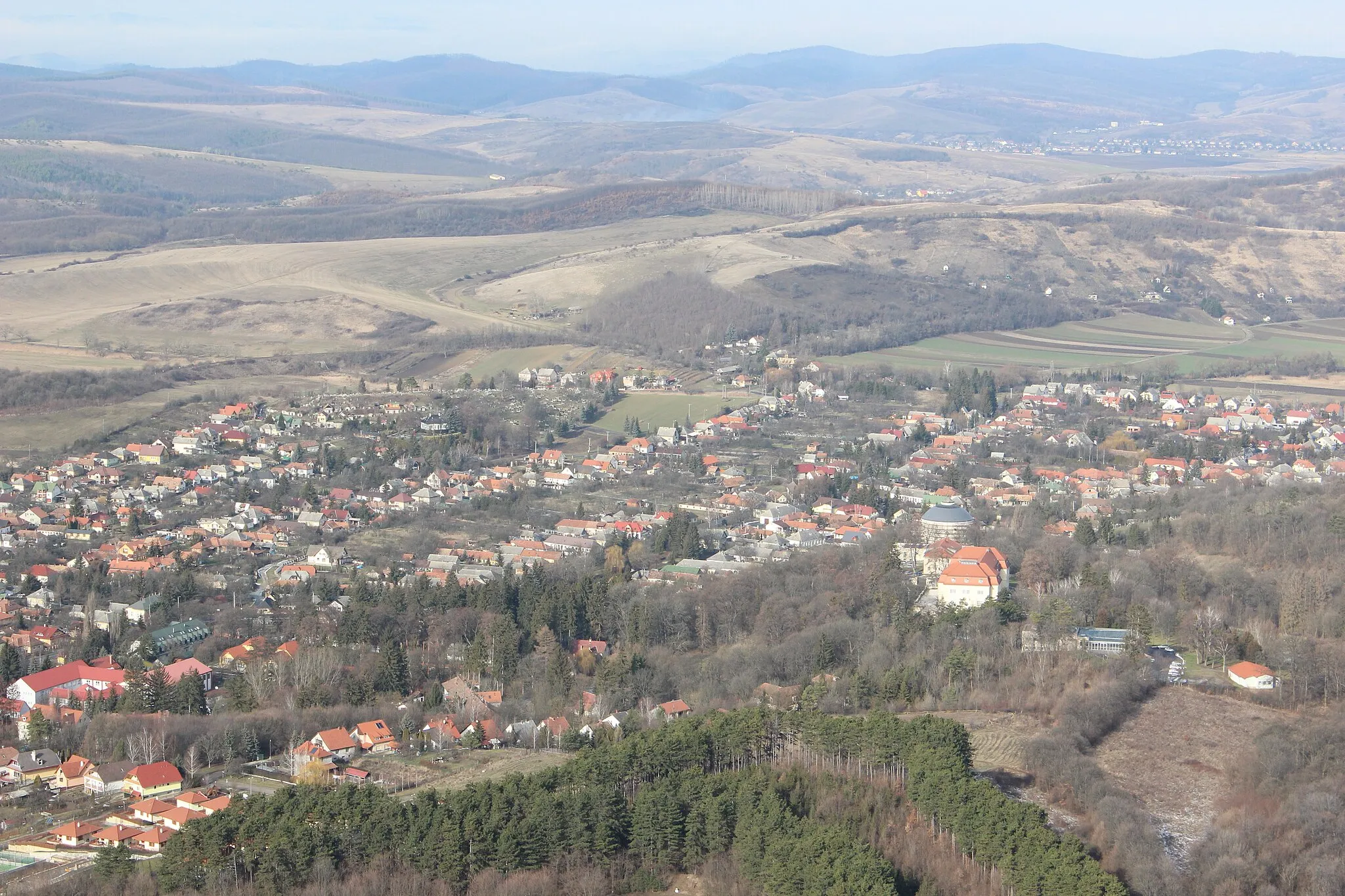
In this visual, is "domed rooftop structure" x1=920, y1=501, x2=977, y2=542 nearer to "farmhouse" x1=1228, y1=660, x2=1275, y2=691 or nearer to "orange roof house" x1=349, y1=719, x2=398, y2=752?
"farmhouse" x1=1228, y1=660, x2=1275, y2=691

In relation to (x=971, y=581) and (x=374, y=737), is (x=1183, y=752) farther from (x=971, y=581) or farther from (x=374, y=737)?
(x=374, y=737)

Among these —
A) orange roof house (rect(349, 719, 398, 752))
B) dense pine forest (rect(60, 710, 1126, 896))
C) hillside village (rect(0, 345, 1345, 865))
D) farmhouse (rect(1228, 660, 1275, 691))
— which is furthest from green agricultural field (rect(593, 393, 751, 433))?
dense pine forest (rect(60, 710, 1126, 896))

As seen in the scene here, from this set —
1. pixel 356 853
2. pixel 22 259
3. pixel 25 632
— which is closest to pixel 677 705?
pixel 356 853

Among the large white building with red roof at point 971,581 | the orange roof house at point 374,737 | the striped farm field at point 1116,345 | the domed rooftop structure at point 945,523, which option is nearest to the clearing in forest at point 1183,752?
the large white building with red roof at point 971,581

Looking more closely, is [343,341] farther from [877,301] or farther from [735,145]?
[735,145]

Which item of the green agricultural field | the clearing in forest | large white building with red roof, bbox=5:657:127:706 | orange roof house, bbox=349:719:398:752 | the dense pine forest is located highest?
the dense pine forest

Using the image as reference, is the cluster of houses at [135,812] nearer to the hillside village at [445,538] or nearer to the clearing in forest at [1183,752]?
the hillside village at [445,538]
